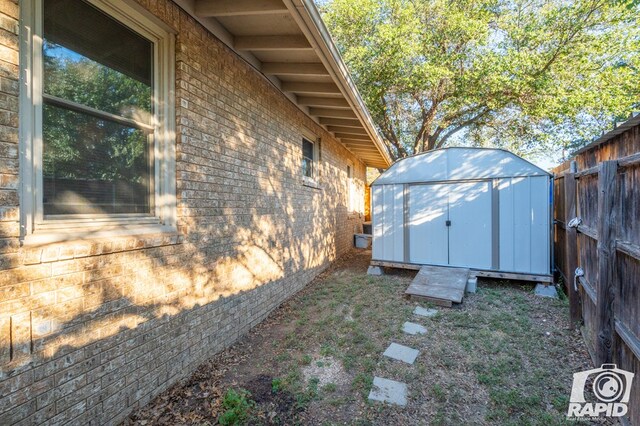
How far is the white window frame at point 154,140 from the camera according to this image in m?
1.73

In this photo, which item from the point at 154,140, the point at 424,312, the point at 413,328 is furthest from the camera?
the point at 424,312

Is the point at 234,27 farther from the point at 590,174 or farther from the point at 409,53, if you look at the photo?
the point at 409,53

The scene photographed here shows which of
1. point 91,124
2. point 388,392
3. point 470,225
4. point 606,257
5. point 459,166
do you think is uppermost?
point 459,166

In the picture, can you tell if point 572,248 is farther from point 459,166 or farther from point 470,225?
point 459,166

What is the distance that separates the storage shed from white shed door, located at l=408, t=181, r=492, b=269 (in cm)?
2

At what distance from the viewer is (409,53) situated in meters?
9.91

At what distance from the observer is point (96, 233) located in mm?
2078

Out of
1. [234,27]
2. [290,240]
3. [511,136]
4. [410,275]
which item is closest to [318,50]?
[234,27]

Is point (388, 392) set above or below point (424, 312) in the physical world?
below

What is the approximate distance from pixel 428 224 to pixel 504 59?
21.8ft

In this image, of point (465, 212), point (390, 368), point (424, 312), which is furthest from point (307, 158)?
point (390, 368)

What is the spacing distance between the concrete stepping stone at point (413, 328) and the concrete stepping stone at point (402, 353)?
15.8 inches

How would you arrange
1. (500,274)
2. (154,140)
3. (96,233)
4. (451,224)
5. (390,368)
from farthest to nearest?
(451,224) < (500,274) < (390,368) < (154,140) < (96,233)

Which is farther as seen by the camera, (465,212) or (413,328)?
(465,212)
